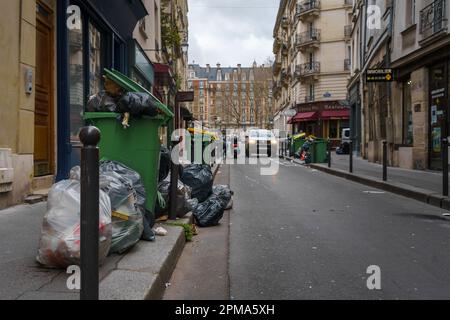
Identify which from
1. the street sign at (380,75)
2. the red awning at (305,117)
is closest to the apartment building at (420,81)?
the street sign at (380,75)

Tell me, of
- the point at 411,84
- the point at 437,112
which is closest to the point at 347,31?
the point at 411,84

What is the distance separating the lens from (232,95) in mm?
86062

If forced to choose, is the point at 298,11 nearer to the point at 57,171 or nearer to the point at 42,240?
the point at 57,171

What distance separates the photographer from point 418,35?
15.0 metres

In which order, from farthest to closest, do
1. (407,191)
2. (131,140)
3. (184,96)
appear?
(184,96)
(407,191)
(131,140)

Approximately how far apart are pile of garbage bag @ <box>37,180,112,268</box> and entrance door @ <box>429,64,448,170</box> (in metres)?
12.4

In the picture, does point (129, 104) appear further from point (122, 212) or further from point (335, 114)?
point (335, 114)

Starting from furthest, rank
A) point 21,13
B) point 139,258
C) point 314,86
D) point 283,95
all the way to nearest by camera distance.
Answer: point 283,95
point 314,86
point 21,13
point 139,258

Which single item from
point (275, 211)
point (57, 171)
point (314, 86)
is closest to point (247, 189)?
point (275, 211)

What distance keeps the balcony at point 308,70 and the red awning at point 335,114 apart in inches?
160

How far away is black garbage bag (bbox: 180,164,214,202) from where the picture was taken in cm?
695

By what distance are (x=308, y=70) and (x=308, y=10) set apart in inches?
220

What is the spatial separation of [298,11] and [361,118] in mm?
25557
